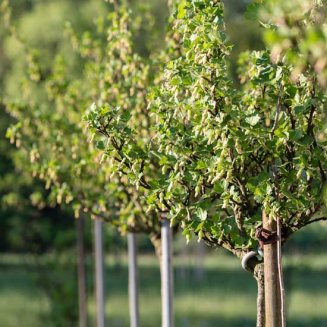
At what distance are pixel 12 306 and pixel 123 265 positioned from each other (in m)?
10.4

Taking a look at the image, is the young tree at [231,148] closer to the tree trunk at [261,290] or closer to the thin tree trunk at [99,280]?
the tree trunk at [261,290]

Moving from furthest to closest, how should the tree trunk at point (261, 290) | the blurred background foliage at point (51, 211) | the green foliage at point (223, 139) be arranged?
the blurred background foliage at point (51, 211), the tree trunk at point (261, 290), the green foliage at point (223, 139)

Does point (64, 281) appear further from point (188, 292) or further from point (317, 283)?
point (317, 283)

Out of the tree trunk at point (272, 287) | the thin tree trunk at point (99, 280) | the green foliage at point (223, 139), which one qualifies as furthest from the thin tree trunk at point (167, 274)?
the thin tree trunk at point (99, 280)

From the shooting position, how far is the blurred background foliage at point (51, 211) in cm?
1670

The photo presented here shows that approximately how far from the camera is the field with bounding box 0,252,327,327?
19.5 meters

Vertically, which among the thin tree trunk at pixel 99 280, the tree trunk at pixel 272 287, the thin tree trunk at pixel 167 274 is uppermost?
the thin tree trunk at pixel 99 280

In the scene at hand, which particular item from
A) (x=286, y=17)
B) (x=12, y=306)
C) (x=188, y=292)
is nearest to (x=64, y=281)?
(x=12, y=306)

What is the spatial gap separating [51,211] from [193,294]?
560 cm

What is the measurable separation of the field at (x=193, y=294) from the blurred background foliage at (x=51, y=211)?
157 millimetres

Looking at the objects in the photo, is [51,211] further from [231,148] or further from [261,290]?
[231,148]

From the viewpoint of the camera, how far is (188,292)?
2620 centimetres

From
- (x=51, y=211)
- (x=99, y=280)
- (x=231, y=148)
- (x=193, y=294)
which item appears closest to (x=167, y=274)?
(x=231, y=148)

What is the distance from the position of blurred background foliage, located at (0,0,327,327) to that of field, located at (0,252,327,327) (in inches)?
6.2
